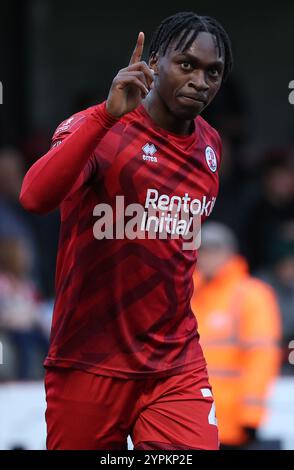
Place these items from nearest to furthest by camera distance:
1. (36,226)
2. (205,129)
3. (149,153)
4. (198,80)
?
(198,80) < (149,153) < (205,129) < (36,226)

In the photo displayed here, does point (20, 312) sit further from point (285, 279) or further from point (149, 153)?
point (149, 153)

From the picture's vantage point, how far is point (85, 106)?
10.0 meters

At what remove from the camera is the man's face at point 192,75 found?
169 inches

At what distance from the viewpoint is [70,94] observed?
36.7 ft

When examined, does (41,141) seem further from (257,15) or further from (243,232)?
(257,15)

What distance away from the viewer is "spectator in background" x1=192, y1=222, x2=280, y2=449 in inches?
265

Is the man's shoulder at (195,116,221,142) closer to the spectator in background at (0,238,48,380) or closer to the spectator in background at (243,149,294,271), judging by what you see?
the spectator in background at (0,238,48,380)

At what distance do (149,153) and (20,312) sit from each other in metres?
3.70


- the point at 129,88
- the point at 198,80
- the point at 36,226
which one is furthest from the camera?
the point at 36,226

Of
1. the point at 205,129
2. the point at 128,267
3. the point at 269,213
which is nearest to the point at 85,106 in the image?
the point at 269,213

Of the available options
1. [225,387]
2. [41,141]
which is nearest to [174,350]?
[225,387]

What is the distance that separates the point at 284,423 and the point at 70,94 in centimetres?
509

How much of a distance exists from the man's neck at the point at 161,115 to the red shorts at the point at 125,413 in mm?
963

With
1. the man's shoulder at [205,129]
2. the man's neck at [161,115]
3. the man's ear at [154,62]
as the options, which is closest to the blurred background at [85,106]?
the man's shoulder at [205,129]
